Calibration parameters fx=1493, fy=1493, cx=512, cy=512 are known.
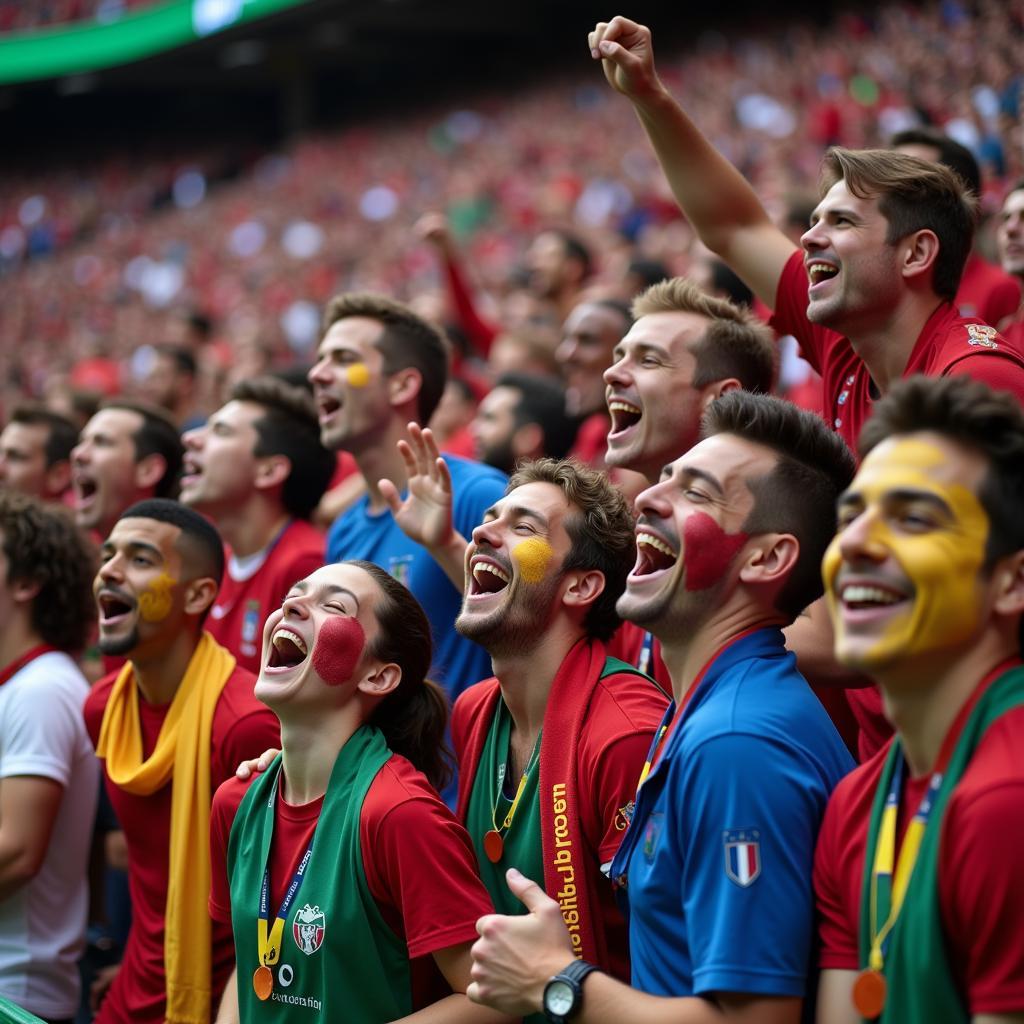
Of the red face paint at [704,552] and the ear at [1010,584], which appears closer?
the ear at [1010,584]

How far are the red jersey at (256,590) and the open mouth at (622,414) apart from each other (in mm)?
1496

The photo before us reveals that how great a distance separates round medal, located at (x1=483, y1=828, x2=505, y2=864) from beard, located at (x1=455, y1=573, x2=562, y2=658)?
42 cm

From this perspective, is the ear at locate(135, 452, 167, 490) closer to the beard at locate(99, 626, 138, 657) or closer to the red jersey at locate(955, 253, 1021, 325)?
the beard at locate(99, 626, 138, 657)

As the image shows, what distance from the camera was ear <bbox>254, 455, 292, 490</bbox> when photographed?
5.48 meters

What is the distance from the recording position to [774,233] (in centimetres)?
415

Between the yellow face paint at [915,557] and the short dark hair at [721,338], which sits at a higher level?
the short dark hair at [721,338]

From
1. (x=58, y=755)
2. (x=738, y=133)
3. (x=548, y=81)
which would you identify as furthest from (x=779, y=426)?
(x=548, y=81)

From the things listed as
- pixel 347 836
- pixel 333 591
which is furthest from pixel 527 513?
pixel 347 836

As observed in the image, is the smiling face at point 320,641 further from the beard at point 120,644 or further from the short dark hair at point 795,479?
the short dark hair at point 795,479

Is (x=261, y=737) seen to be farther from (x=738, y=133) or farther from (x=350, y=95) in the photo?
(x=350, y=95)

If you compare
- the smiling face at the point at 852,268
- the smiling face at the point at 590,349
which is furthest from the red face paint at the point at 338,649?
the smiling face at the point at 590,349

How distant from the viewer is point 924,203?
3.56 metres

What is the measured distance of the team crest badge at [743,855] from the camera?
8.13ft

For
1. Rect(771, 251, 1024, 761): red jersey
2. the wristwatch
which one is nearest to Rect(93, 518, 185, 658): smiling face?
Rect(771, 251, 1024, 761): red jersey
